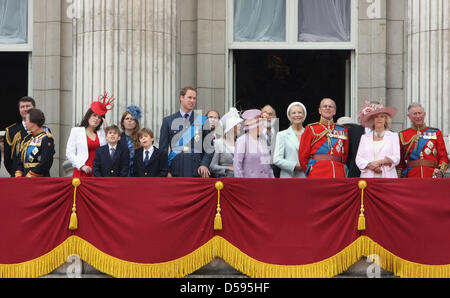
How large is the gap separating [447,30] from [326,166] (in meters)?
4.25

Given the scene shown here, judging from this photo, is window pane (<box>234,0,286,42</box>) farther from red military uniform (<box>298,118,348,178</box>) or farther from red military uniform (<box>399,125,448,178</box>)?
red military uniform (<box>298,118,348,178</box>)

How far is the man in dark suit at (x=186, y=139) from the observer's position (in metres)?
12.1

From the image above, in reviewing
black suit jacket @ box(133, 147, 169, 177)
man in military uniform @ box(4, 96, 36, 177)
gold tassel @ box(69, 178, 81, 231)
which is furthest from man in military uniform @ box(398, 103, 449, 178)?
man in military uniform @ box(4, 96, 36, 177)

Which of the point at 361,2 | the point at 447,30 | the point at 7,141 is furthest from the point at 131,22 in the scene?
the point at 447,30

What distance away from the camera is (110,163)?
11.5m

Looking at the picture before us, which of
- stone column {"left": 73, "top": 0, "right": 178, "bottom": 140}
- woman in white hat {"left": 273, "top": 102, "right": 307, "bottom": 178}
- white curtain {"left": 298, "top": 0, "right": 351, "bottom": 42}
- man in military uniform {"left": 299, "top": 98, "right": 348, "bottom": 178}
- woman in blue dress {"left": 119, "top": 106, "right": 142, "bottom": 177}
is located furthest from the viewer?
white curtain {"left": 298, "top": 0, "right": 351, "bottom": 42}

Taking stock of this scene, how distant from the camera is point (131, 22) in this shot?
13.9 meters

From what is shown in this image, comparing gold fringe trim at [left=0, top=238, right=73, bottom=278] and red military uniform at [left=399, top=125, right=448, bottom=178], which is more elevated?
red military uniform at [left=399, top=125, right=448, bottom=178]

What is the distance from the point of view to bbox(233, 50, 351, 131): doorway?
615 inches

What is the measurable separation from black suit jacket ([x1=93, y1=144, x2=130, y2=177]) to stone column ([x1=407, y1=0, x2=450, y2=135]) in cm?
527

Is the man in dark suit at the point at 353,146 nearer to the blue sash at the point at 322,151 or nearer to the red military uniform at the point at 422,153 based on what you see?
the blue sash at the point at 322,151

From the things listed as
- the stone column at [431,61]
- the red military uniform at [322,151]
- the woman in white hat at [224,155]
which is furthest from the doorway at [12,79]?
the stone column at [431,61]

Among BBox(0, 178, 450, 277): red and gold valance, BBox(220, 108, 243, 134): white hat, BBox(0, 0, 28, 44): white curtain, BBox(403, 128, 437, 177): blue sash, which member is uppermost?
BBox(0, 0, 28, 44): white curtain

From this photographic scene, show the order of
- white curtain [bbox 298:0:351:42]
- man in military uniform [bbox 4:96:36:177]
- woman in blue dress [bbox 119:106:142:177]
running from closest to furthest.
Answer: woman in blue dress [bbox 119:106:142:177] < man in military uniform [bbox 4:96:36:177] < white curtain [bbox 298:0:351:42]
